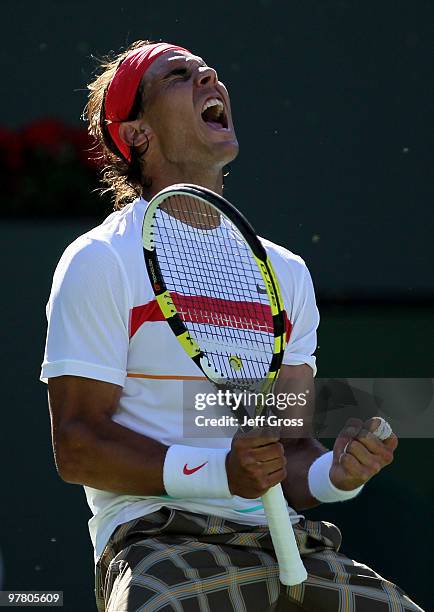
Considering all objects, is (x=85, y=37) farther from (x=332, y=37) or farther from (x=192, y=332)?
(x=192, y=332)

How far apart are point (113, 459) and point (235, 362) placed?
0.34 meters

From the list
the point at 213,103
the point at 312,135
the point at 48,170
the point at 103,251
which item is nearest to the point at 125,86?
the point at 213,103

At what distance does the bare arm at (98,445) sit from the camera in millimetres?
2791

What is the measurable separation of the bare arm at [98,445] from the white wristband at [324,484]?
39 cm

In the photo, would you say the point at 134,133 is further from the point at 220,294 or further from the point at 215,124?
the point at 220,294

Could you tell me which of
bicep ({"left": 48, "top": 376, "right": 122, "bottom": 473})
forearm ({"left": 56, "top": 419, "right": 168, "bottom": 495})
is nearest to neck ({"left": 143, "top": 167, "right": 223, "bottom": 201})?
bicep ({"left": 48, "top": 376, "right": 122, "bottom": 473})

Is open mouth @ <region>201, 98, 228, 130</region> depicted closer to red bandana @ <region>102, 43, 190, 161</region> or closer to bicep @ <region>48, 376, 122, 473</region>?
red bandana @ <region>102, 43, 190, 161</region>

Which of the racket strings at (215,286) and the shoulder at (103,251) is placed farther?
the shoulder at (103,251)

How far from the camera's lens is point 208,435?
2988 mm

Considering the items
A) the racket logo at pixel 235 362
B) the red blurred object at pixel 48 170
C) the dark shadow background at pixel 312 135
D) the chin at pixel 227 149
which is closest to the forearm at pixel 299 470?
the racket logo at pixel 235 362

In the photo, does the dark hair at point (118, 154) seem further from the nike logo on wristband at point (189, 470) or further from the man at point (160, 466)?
the nike logo on wristband at point (189, 470)

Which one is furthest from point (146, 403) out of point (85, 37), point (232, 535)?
point (85, 37)

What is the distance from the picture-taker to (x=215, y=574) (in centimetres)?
281

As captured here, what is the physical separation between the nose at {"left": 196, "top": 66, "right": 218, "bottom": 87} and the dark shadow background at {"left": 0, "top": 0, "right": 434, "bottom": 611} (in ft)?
4.95
